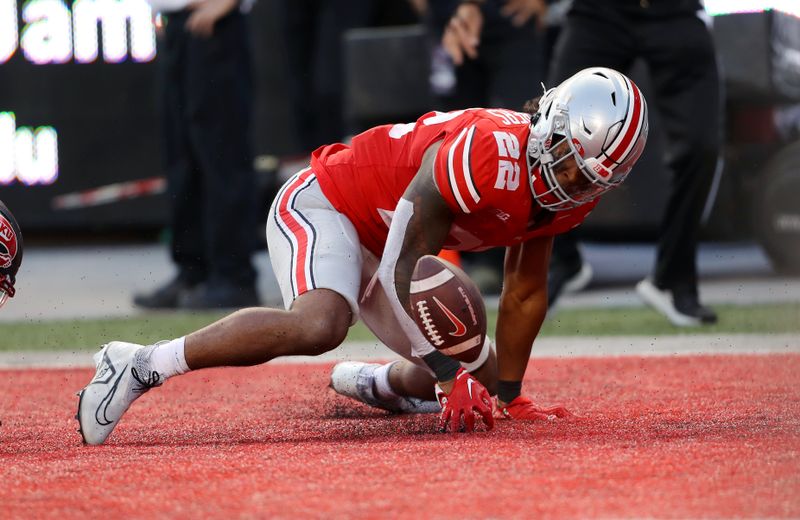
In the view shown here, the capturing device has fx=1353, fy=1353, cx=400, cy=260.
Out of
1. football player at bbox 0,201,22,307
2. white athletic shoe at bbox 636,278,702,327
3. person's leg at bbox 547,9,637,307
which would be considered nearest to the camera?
football player at bbox 0,201,22,307

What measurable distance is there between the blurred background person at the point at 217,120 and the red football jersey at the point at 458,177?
2.83 metres

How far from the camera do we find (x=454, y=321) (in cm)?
402

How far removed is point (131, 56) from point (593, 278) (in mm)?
4565

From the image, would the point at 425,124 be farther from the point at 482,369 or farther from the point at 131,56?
the point at 131,56

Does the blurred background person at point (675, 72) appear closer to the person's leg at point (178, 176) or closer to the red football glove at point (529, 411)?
the person's leg at point (178, 176)

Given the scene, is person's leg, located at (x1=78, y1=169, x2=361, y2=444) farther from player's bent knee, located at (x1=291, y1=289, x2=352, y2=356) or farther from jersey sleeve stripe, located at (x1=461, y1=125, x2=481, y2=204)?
jersey sleeve stripe, located at (x1=461, y1=125, x2=481, y2=204)

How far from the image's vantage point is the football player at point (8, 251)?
421 centimetres

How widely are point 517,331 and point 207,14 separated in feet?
11.6

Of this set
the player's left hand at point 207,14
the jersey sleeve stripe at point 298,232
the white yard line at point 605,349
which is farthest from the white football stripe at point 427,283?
the player's left hand at point 207,14

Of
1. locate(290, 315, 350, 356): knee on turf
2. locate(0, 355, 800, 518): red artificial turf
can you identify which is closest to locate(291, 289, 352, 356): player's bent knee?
locate(290, 315, 350, 356): knee on turf

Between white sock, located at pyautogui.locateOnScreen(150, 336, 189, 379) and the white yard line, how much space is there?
2.00 m

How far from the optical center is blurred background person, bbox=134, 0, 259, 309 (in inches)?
296

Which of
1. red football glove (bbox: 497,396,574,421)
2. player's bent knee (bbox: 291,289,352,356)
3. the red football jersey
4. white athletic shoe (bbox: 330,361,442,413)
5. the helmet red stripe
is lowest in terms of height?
white athletic shoe (bbox: 330,361,442,413)

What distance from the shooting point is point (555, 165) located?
159 inches
